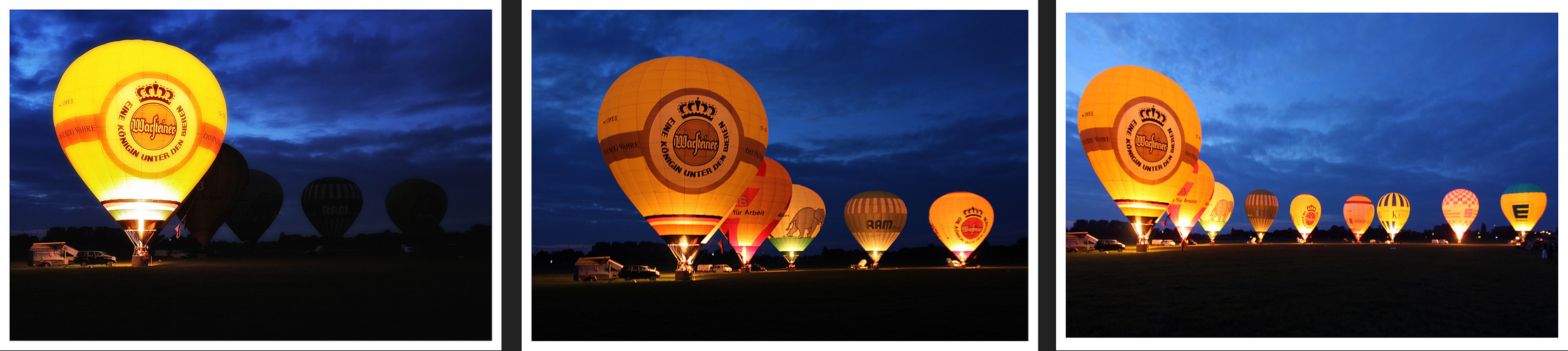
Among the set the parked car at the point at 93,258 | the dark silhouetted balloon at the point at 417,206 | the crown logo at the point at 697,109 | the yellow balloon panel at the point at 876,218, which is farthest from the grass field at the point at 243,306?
the dark silhouetted balloon at the point at 417,206

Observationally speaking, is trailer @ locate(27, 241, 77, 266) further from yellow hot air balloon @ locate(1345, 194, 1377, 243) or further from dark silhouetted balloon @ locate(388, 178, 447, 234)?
yellow hot air balloon @ locate(1345, 194, 1377, 243)

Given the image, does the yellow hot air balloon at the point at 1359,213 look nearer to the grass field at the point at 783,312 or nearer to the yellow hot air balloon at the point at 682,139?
the grass field at the point at 783,312

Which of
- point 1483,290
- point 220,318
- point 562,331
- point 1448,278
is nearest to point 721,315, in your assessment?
point 562,331

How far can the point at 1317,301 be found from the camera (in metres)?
9.66

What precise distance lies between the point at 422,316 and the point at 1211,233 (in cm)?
4547

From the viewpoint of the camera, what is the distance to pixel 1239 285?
38.9ft

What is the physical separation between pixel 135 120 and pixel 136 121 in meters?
0.03

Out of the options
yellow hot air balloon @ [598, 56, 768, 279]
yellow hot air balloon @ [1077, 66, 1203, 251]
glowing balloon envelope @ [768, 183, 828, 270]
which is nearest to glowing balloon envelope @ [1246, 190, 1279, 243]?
glowing balloon envelope @ [768, 183, 828, 270]

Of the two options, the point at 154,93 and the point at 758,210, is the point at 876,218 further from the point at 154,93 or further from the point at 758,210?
the point at 154,93

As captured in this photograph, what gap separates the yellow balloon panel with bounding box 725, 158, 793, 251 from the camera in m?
26.1

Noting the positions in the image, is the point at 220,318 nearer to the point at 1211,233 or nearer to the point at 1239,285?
the point at 1239,285

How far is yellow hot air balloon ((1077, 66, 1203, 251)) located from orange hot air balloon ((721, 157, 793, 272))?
9.54 metres

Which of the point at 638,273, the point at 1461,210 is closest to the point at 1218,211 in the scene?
the point at 1461,210

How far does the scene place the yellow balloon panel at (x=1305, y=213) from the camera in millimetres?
48844
